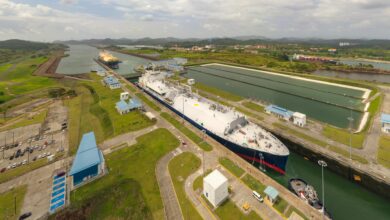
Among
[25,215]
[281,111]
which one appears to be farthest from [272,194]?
[25,215]

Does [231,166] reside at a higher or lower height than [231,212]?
higher

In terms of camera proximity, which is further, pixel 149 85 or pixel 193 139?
pixel 149 85

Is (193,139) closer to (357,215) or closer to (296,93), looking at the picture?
(357,215)

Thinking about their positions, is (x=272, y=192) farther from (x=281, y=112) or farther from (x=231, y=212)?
(x=281, y=112)

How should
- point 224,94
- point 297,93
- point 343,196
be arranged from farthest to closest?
1. point 297,93
2. point 224,94
3. point 343,196

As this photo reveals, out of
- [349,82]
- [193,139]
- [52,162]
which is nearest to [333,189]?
[193,139]
